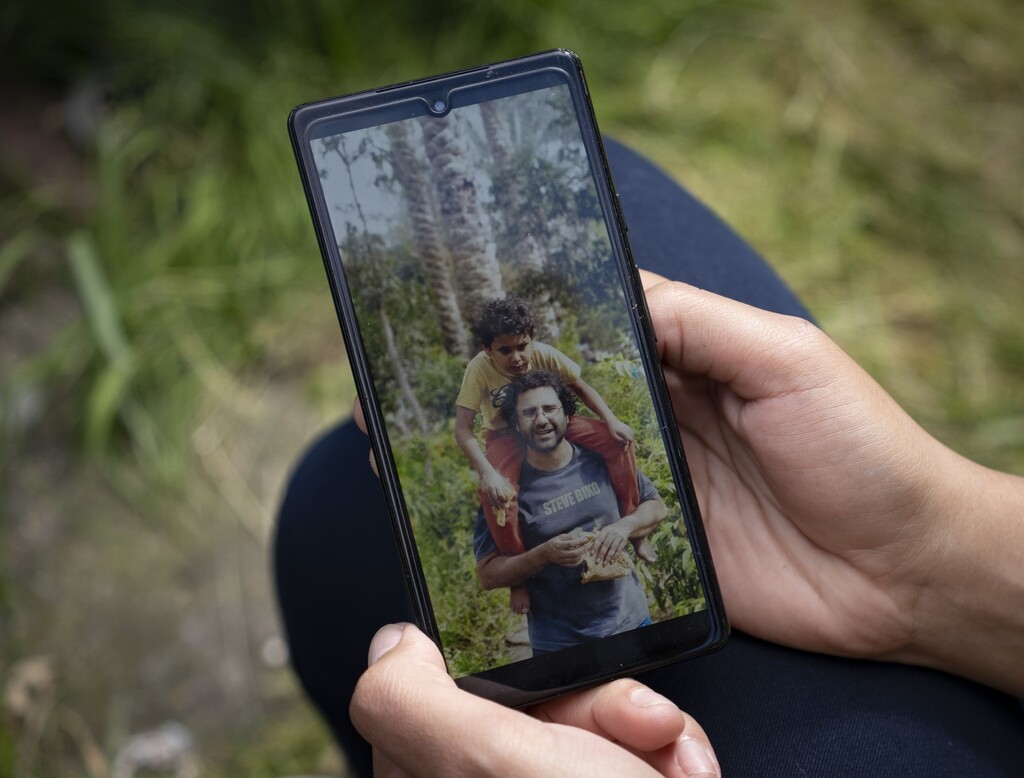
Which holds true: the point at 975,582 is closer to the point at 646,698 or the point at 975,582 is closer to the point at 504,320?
the point at 646,698

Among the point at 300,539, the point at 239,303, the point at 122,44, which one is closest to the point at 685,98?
the point at 239,303

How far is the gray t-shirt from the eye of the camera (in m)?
0.65

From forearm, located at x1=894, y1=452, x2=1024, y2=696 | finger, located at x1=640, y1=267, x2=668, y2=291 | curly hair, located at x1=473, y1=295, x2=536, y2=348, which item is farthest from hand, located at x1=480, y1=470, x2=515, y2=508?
forearm, located at x1=894, y1=452, x2=1024, y2=696

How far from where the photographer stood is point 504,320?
67cm

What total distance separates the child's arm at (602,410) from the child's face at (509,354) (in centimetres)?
4

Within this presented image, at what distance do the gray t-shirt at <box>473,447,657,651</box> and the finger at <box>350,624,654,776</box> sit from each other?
84 millimetres

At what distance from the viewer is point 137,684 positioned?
122cm

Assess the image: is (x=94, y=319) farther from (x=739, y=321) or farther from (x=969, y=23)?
(x=969, y=23)

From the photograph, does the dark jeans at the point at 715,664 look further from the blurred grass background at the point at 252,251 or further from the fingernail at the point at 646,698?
the blurred grass background at the point at 252,251

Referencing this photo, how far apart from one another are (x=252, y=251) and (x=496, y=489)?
39.8 inches

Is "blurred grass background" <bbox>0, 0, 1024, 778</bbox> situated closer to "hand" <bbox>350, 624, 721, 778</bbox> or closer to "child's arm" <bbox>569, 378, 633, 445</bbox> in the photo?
"hand" <bbox>350, 624, 721, 778</bbox>

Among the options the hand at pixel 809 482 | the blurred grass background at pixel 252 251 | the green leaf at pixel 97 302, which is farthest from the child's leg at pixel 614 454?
the green leaf at pixel 97 302

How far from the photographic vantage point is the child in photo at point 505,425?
2.16ft

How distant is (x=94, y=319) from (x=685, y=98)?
3.83ft
